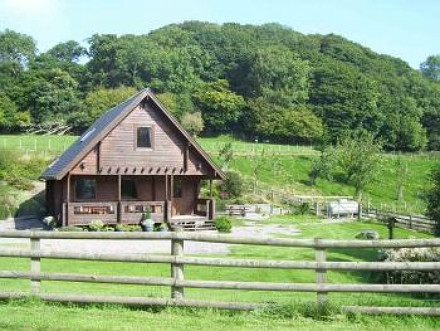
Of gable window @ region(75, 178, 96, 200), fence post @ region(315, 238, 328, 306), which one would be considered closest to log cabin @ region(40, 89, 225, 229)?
gable window @ region(75, 178, 96, 200)

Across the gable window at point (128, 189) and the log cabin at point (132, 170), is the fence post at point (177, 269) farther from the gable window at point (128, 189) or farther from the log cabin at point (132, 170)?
the gable window at point (128, 189)

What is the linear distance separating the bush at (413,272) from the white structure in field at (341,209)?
2599cm

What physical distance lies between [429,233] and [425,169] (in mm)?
52017

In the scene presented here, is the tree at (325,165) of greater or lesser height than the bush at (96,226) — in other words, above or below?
above

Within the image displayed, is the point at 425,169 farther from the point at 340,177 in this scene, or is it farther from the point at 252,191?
the point at 252,191

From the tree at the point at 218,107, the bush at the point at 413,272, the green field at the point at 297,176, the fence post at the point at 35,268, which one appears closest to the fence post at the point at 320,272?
the fence post at the point at 35,268

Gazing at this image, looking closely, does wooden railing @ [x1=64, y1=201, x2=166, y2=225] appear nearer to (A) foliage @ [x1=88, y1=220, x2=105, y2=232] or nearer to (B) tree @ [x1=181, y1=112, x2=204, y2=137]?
(A) foliage @ [x1=88, y1=220, x2=105, y2=232]

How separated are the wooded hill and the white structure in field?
43632 millimetres

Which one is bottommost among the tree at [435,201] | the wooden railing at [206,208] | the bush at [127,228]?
the bush at [127,228]

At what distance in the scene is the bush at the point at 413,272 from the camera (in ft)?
49.5

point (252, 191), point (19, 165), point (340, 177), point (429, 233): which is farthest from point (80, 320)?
point (340, 177)

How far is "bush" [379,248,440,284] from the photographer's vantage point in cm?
1509

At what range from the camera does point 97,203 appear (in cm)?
3200

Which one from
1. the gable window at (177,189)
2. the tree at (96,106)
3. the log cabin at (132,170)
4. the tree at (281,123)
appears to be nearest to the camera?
the log cabin at (132,170)
